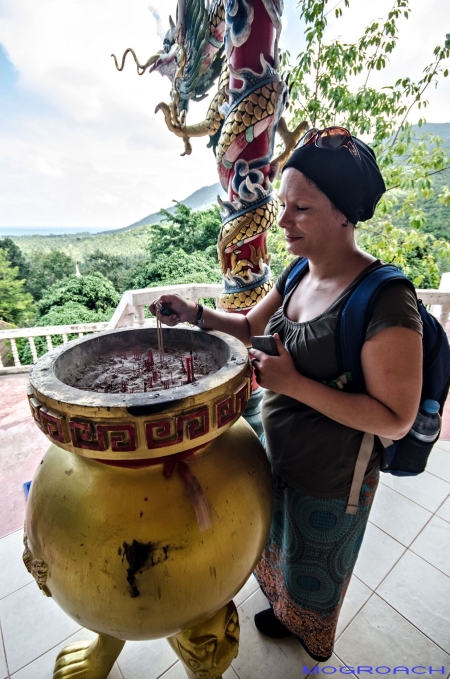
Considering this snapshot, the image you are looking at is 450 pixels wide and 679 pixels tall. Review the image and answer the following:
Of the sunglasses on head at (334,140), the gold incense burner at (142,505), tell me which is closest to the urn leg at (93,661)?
the gold incense burner at (142,505)

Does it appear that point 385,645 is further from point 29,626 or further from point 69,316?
point 69,316

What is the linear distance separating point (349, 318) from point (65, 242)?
987 inches

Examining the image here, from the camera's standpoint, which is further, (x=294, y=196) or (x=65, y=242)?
(x=65, y=242)

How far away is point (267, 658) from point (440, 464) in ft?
5.65

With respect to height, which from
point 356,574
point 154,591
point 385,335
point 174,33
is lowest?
point 356,574

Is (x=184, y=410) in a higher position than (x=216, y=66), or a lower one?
lower

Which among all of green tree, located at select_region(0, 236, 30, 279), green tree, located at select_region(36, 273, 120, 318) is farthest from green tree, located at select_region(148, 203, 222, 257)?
green tree, located at select_region(0, 236, 30, 279)

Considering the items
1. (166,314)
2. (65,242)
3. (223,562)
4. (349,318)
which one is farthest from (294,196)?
(65,242)

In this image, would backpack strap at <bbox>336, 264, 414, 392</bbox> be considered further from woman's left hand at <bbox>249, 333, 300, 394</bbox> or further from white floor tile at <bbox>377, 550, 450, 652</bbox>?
white floor tile at <bbox>377, 550, 450, 652</bbox>

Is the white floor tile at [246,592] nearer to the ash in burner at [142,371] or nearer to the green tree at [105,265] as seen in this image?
the ash in burner at [142,371]

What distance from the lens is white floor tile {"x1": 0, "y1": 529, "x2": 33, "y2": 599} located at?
1563 millimetres

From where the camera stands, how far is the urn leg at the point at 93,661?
1.08m

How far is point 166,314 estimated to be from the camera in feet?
3.70

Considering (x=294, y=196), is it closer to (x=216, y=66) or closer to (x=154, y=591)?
(x=154, y=591)
